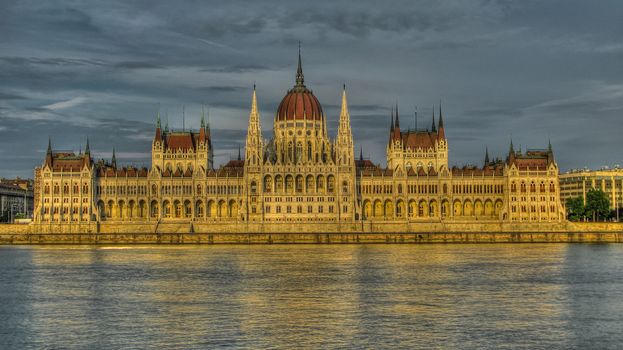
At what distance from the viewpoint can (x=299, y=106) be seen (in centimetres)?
15450

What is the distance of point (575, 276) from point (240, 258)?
32627 mm

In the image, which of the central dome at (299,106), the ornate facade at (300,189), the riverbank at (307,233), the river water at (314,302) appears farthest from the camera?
the central dome at (299,106)

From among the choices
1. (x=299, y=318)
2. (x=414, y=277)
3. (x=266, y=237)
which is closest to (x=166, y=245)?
(x=266, y=237)

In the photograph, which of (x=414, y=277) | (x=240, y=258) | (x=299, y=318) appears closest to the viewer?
(x=299, y=318)

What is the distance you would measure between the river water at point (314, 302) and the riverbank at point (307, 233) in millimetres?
34967

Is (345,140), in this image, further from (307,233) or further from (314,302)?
(314,302)

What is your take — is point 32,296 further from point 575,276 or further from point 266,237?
point 266,237

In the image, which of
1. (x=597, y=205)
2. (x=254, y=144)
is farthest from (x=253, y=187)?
(x=597, y=205)

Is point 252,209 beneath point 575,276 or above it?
above

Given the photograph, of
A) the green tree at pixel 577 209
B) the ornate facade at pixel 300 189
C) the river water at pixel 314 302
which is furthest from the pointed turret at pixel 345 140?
the river water at pixel 314 302

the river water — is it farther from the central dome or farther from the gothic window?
the central dome

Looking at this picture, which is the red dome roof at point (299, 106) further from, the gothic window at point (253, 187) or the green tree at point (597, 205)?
the green tree at point (597, 205)

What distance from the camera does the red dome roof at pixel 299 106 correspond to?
154 meters

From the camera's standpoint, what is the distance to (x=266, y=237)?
12619 cm
